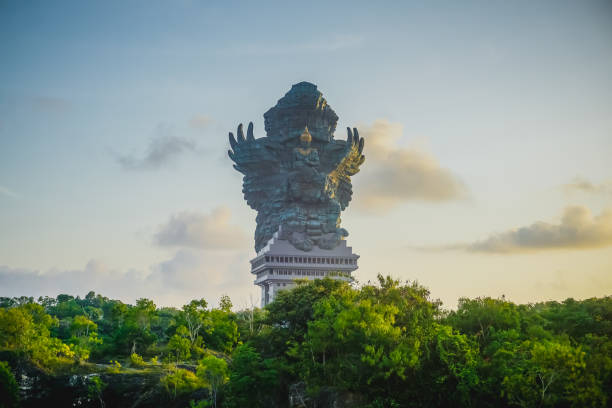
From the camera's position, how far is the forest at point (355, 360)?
3919cm

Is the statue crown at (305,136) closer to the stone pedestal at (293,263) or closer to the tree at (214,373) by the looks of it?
the stone pedestal at (293,263)

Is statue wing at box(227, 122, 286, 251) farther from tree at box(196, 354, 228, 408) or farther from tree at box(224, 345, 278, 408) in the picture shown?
tree at box(224, 345, 278, 408)

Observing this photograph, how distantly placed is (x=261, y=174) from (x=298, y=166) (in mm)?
8931

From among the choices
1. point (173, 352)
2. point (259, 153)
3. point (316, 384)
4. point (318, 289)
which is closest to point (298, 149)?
point (259, 153)

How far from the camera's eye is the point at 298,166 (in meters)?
117

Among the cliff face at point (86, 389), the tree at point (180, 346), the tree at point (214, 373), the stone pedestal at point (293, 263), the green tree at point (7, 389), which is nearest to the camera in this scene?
the green tree at point (7, 389)

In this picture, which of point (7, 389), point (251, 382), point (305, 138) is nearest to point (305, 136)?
point (305, 138)

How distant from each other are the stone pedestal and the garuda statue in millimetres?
1429

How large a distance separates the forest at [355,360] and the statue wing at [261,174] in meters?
54.1

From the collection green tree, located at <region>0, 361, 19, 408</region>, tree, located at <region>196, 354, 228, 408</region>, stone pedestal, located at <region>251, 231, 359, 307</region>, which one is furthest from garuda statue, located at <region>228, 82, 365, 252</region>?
green tree, located at <region>0, 361, 19, 408</region>

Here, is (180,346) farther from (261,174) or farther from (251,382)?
(261,174)

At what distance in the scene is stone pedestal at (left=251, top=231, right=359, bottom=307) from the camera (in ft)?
389

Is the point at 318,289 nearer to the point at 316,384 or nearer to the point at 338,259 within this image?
the point at 316,384

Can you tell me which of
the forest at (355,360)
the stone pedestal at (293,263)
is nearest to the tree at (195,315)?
the forest at (355,360)
